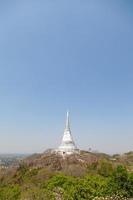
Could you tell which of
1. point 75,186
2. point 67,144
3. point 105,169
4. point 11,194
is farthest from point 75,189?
point 67,144

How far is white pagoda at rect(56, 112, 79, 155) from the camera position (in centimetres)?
5835

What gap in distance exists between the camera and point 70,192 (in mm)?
27984

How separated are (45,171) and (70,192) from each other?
18.0 m

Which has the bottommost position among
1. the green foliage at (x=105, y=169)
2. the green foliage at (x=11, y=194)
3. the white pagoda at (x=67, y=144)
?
the green foliage at (x=11, y=194)

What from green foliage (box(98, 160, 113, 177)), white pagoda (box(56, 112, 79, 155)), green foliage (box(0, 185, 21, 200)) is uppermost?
white pagoda (box(56, 112, 79, 155))

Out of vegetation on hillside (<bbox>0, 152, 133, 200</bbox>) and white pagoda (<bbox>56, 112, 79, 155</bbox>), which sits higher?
white pagoda (<bbox>56, 112, 79, 155</bbox>)

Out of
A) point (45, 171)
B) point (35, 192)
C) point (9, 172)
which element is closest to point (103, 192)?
point (35, 192)

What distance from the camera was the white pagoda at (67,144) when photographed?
58.3 metres

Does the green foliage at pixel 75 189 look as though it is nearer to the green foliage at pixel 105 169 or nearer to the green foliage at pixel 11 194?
the green foliage at pixel 11 194

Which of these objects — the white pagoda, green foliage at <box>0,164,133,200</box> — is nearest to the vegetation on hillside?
green foliage at <box>0,164,133,200</box>

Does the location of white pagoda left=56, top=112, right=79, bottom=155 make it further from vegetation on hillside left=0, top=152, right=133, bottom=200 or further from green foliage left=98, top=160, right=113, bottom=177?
vegetation on hillside left=0, top=152, right=133, bottom=200


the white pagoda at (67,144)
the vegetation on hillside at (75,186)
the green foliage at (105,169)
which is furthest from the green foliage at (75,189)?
the white pagoda at (67,144)

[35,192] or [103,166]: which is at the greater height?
[103,166]

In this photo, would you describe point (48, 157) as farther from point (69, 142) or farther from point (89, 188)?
point (89, 188)
